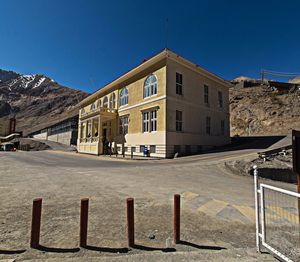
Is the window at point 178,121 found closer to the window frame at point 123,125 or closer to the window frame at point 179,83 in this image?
the window frame at point 179,83

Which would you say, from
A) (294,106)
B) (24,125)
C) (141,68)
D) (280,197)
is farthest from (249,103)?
(24,125)

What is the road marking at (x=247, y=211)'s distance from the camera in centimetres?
482

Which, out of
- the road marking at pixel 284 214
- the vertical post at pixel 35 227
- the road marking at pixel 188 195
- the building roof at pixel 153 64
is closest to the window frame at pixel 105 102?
the building roof at pixel 153 64

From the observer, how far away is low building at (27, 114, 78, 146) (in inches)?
1725

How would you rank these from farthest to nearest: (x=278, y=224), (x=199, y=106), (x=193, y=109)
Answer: (x=199, y=106)
(x=193, y=109)
(x=278, y=224)

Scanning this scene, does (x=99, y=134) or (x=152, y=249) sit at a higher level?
(x=99, y=134)

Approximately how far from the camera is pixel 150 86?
21969 millimetres

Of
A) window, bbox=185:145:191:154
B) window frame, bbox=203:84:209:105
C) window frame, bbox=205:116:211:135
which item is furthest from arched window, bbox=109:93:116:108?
window frame, bbox=205:116:211:135

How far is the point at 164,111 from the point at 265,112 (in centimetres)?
2838

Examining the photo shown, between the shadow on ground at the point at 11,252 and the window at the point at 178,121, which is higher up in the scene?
the window at the point at 178,121

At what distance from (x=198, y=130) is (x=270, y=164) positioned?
37.1 ft

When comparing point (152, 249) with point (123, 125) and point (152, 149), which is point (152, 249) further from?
point (123, 125)

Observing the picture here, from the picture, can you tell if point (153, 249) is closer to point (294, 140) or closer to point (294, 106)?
point (294, 140)

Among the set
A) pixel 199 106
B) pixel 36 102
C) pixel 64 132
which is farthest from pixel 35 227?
pixel 36 102
